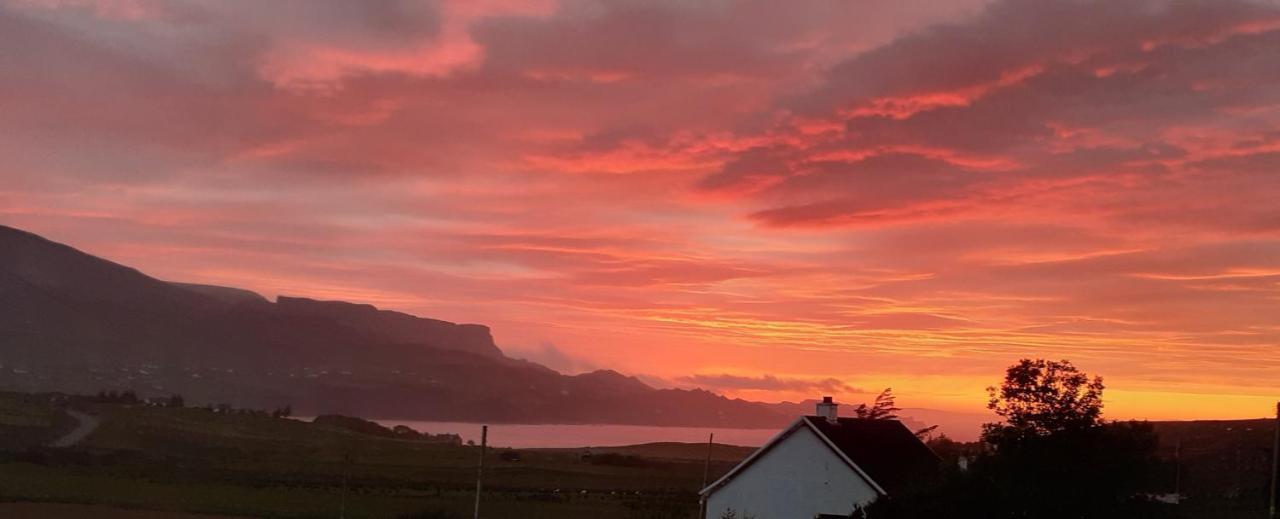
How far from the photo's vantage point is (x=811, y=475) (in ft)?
134

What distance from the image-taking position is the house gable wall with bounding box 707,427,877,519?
4019cm

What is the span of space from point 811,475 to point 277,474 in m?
69.4

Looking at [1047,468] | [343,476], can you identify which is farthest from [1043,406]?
[343,476]

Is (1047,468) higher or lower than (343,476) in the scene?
higher

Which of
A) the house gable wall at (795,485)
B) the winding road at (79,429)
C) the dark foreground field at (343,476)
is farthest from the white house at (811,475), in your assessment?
the winding road at (79,429)

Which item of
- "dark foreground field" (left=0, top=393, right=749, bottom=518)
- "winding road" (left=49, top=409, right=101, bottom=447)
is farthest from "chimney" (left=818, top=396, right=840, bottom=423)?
"winding road" (left=49, top=409, right=101, bottom=447)

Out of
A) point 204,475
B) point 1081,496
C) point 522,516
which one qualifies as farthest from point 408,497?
point 1081,496

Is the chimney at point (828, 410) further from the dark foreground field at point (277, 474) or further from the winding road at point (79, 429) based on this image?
the winding road at point (79, 429)

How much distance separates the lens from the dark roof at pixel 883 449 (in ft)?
132

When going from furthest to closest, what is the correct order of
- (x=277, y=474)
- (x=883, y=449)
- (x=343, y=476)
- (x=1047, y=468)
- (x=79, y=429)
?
(x=79, y=429)
(x=277, y=474)
(x=343, y=476)
(x=883, y=449)
(x=1047, y=468)

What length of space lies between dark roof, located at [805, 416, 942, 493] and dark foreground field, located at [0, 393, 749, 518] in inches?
444

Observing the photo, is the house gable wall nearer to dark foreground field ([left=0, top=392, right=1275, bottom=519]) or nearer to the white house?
the white house

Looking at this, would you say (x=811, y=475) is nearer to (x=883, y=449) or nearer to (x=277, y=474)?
(x=883, y=449)

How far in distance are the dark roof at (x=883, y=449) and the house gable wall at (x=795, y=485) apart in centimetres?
58
